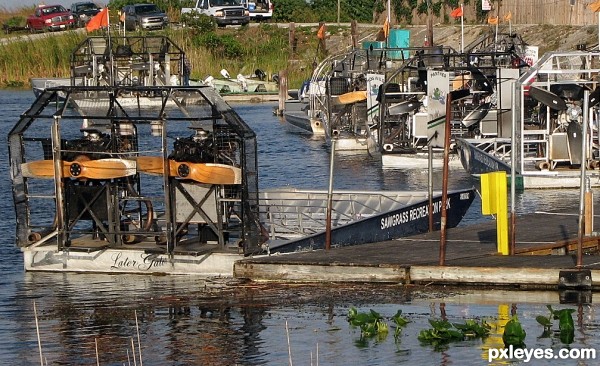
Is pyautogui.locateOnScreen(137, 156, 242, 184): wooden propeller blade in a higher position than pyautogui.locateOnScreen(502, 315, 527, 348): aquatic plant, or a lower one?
higher

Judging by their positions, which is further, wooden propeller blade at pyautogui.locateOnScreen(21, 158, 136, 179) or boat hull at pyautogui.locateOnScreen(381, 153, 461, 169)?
boat hull at pyautogui.locateOnScreen(381, 153, 461, 169)

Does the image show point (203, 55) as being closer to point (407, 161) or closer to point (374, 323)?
point (407, 161)

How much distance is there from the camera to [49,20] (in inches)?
3258

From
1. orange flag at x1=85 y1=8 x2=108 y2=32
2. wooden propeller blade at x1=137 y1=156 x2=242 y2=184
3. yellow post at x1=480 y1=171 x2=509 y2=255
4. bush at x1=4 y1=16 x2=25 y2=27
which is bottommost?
bush at x1=4 y1=16 x2=25 y2=27

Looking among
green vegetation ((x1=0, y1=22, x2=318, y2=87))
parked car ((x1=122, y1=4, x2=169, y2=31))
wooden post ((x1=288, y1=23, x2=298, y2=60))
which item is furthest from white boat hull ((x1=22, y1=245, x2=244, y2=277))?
parked car ((x1=122, y1=4, x2=169, y2=31))

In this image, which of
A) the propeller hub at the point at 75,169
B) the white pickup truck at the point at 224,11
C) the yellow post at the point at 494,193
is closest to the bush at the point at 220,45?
the white pickup truck at the point at 224,11

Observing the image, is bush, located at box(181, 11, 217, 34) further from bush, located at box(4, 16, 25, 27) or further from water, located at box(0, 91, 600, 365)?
water, located at box(0, 91, 600, 365)

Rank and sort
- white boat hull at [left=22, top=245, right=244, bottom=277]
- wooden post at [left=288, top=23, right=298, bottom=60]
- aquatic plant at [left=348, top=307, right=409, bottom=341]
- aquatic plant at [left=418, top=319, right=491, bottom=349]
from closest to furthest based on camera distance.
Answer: aquatic plant at [left=418, top=319, right=491, bottom=349], aquatic plant at [left=348, top=307, right=409, bottom=341], white boat hull at [left=22, top=245, right=244, bottom=277], wooden post at [left=288, top=23, right=298, bottom=60]

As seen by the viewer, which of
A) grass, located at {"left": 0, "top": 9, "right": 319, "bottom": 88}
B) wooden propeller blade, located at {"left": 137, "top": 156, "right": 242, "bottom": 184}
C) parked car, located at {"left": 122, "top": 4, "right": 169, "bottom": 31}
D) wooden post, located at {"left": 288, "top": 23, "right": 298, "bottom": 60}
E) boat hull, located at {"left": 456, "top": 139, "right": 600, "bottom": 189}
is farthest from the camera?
parked car, located at {"left": 122, "top": 4, "right": 169, "bottom": 31}

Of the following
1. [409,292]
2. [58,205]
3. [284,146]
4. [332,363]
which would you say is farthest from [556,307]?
[284,146]

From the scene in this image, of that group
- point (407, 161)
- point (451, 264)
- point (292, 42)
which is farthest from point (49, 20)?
point (451, 264)

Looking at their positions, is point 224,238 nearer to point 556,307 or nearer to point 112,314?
point 112,314

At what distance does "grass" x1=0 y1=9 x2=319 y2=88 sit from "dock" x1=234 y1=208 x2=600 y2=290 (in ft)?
168

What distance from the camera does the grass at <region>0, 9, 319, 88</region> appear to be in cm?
7312
